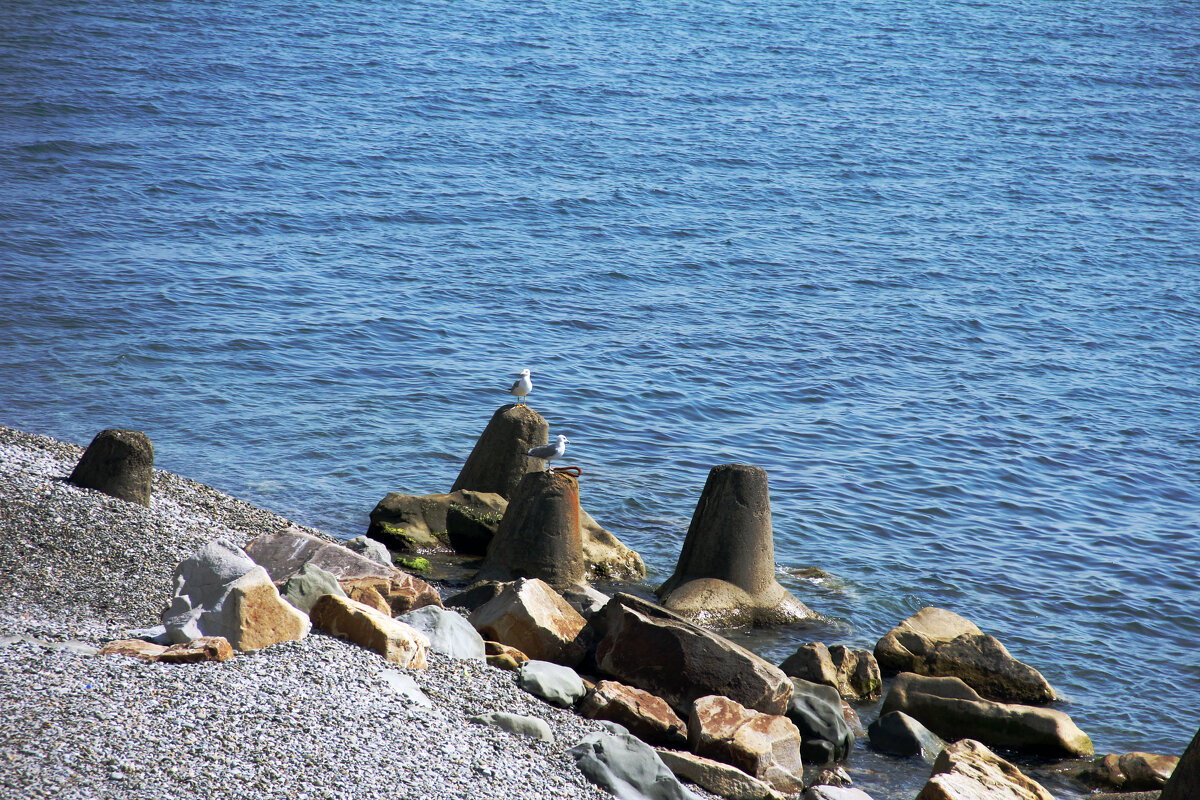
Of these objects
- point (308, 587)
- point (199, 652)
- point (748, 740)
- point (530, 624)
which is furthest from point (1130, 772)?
point (199, 652)

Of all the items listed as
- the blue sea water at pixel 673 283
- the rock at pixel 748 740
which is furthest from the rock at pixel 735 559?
the rock at pixel 748 740

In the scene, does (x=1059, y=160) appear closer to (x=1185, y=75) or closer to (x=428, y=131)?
(x=1185, y=75)

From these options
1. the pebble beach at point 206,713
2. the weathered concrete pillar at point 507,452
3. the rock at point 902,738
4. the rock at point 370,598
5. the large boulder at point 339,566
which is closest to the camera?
the pebble beach at point 206,713

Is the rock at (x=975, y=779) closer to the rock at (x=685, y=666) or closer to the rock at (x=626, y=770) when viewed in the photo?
the rock at (x=685, y=666)

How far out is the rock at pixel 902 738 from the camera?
8672 millimetres

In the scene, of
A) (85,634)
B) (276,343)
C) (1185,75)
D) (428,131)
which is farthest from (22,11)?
(1185,75)

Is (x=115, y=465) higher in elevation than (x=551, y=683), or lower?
higher

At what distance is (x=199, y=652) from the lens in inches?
253

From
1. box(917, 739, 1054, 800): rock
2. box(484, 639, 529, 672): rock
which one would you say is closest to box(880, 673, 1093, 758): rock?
box(917, 739, 1054, 800): rock

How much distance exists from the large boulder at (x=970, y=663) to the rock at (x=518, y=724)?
4.70 metres

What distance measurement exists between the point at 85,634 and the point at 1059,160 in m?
36.9

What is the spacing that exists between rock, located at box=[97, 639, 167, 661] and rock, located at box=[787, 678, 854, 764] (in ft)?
15.9

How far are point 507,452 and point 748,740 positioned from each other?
227 inches

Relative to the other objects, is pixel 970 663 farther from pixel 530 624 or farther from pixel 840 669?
pixel 530 624
